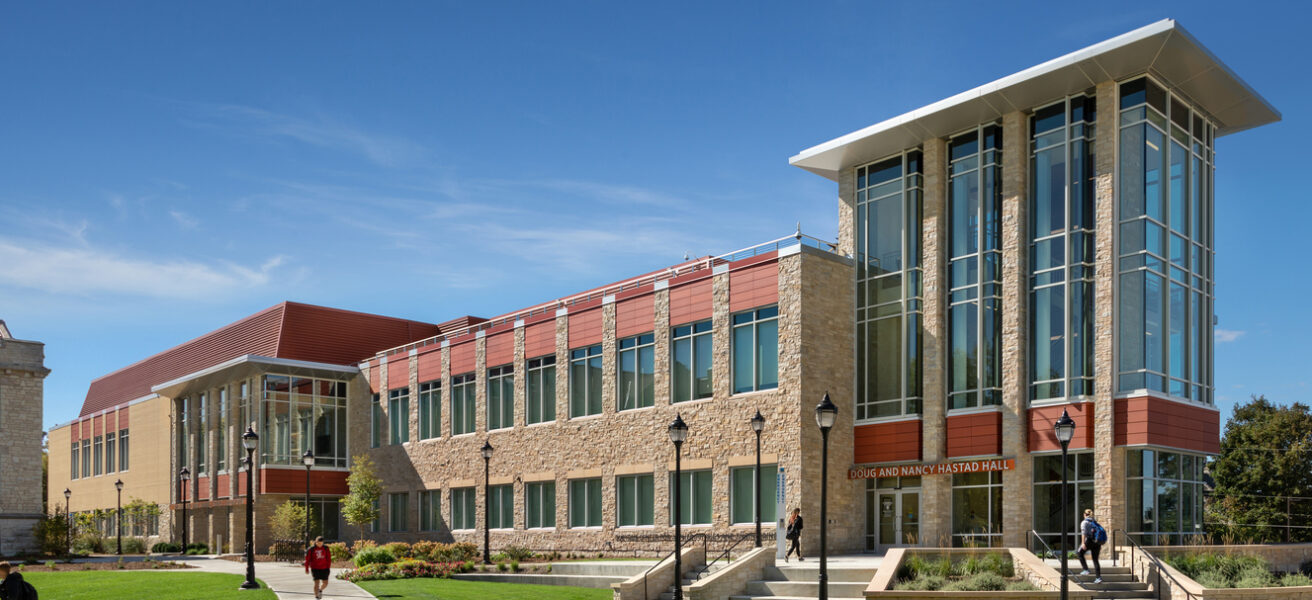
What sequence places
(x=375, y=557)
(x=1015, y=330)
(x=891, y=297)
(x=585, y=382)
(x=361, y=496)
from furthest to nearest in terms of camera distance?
(x=361, y=496)
(x=585, y=382)
(x=375, y=557)
(x=891, y=297)
(x=1015, y=330)

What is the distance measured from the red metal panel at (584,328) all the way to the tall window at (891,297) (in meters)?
10.1

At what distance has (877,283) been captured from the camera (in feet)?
119

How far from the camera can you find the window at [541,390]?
4422 centimetres

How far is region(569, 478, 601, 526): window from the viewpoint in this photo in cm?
4138

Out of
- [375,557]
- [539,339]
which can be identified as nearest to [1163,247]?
[539,339]

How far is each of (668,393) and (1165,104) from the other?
17132mm

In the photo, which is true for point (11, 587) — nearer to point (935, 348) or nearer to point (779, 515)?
point (779, 515)

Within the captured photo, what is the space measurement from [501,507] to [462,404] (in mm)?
→ 4972

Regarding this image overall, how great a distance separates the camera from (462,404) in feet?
160

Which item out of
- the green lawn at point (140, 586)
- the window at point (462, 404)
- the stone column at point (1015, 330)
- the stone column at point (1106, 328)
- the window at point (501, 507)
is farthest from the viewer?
the window at point (462, 404)

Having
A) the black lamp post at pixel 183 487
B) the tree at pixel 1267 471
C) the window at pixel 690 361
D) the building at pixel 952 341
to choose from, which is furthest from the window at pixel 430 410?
the tree at pixel 1267 471

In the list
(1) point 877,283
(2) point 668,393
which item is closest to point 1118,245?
(1) point 877,283

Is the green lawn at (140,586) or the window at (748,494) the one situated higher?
the window at (748,494)

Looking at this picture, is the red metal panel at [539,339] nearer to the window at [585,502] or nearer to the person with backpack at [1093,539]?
the window at [585,502]
